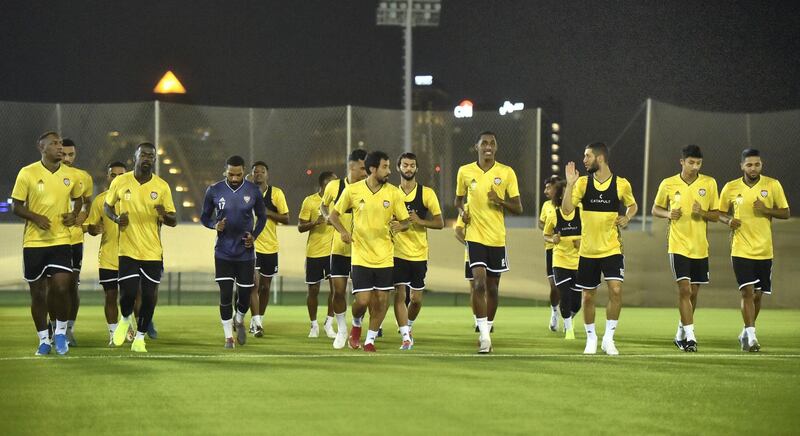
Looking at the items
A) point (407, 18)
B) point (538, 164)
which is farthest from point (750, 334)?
point (407, 18)

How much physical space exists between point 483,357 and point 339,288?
2501mm

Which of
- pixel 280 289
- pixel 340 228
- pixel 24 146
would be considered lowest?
pixel 280 289

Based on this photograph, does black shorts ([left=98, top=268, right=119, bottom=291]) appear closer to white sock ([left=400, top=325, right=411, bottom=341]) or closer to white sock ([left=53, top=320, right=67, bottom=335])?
white sock ([left=53, top=320, right=67, bottom=335])

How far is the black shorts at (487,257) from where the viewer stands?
13.1 meters

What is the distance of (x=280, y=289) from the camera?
25922 mm

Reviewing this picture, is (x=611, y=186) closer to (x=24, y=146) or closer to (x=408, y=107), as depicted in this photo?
(x=408, y=107)

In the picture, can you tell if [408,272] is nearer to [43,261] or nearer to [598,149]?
[598,149]

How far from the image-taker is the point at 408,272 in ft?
46.1

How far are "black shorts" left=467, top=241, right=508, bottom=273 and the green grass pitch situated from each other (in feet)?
3.25

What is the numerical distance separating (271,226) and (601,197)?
539 cm

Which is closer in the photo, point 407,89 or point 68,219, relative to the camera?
point 68,219

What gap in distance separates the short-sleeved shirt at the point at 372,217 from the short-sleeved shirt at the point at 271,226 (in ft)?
10.2

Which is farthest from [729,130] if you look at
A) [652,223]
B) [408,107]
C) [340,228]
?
[340,228]

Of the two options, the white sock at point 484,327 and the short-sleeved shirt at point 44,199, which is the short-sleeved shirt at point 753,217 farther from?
the short-sleeved shirt at point 44,199
